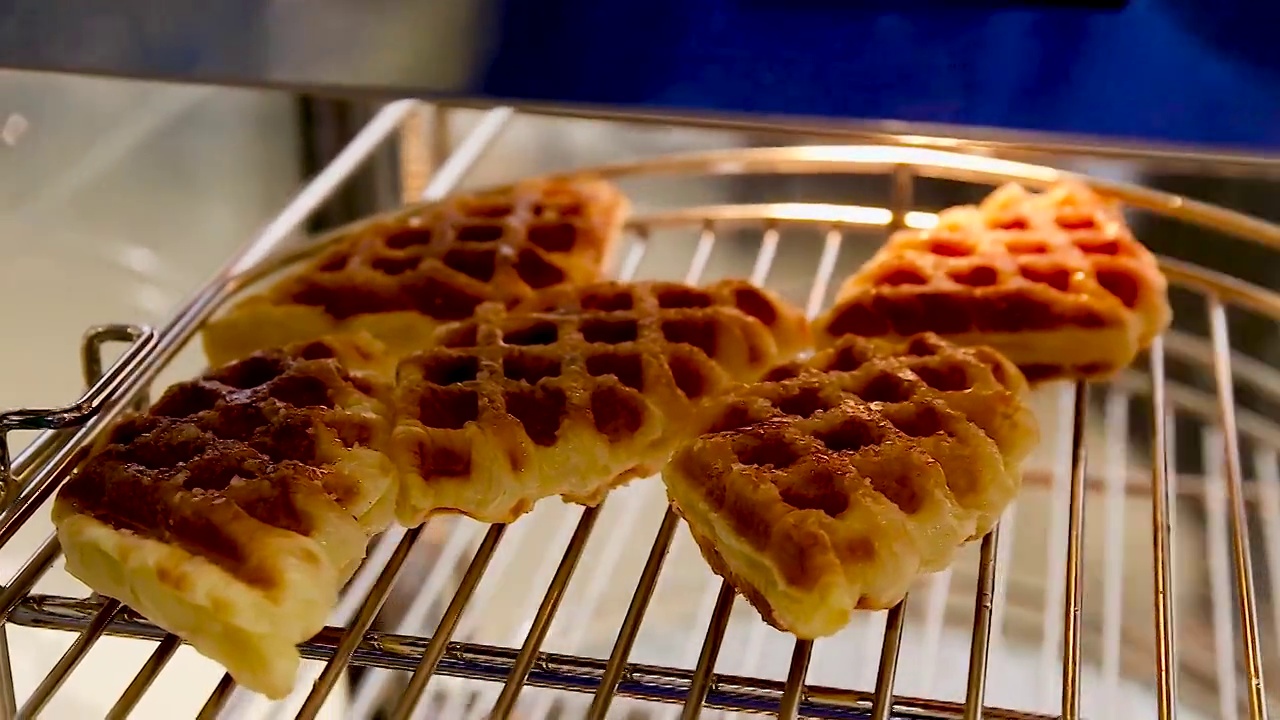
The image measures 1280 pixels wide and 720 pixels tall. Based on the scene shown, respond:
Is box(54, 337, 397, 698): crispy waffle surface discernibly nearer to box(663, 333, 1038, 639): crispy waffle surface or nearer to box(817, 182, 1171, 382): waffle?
box(663, 333, 1038, 639): crispy waffle surface

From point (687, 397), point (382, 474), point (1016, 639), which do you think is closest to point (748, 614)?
point (1016, 639)

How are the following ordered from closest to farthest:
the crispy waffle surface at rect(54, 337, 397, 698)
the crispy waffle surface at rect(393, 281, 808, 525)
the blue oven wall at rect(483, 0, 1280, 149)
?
the blue oven wall at rect(483, 0, 1280, 149) → the crispy waffle surface at rect(54, 337, 397, 698) → the crispy waffle surface at rect(393, 281, 808, 525)

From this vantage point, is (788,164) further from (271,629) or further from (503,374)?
(271,629)

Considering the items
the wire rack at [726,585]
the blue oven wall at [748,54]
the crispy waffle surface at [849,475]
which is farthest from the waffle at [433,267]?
the blue oven wall at [748,54]

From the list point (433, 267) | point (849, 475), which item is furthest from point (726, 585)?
point (433, 267)

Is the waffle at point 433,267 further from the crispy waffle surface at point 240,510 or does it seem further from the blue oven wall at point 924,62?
the blue oven wall at point 924,62

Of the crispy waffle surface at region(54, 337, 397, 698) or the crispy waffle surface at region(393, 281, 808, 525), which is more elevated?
the crispy waffle surface at region(393, 281, 808, 525)

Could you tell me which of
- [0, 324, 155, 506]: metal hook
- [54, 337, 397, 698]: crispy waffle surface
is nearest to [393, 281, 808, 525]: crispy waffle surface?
[54, 337, 397, 698]: crispy waffle surface

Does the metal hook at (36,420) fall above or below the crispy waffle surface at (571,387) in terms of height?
below

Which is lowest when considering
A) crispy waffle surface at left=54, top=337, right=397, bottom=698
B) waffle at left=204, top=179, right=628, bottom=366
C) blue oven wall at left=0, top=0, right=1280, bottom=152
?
crispy waffle surface at left=54, top=337, right=397, bottom=698
